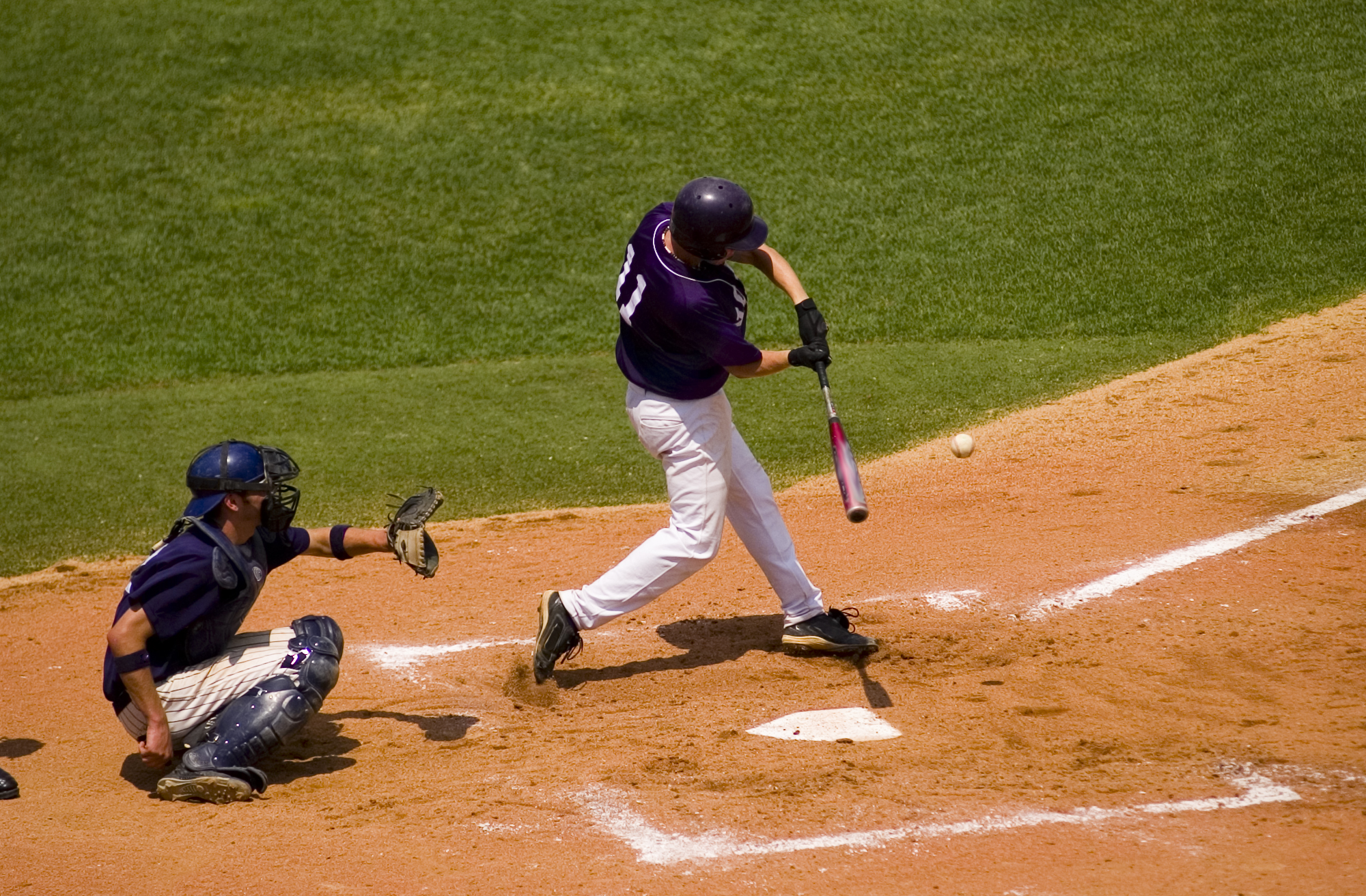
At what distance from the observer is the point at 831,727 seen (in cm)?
458

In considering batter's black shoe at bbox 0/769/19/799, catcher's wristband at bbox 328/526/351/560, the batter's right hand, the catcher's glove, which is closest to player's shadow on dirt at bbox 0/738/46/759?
batter's black shoe at bbox 0/769/19/799

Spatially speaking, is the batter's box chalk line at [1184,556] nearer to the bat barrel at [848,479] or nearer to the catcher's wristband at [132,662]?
the bat barrel at [848,479]

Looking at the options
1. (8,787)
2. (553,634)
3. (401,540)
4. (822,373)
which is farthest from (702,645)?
(8,787)

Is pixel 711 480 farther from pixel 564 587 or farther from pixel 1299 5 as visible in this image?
pixel 1299 5

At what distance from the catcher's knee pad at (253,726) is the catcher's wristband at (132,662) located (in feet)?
1.18

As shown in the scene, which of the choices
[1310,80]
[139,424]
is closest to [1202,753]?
[139,424]

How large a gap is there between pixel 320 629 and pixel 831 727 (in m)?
1.88

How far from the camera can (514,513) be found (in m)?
7.73

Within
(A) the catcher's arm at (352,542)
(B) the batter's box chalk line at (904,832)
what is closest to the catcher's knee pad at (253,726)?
(A) the catcher's arm at (352,542)

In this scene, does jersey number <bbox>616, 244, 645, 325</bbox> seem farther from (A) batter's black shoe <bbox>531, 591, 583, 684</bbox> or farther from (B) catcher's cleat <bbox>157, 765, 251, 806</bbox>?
(B) catcher's cleat <bbox>157, 765, 251, 806</bbox>

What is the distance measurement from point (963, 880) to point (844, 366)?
6.89 meters

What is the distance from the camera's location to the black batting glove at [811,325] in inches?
192

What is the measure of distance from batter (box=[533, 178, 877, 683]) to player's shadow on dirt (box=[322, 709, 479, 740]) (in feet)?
1.28

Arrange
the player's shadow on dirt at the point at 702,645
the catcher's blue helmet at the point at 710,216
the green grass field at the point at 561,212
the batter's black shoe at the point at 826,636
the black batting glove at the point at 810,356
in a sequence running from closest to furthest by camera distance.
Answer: the catcher's blue helmet at the point at 710,216 → the black batting glove at the point at 810,356 → the batter's black shoe at the point at 826,636 → the player's shadow on dirt at the point at 702,645 → the green grass field at the point at 561,212
